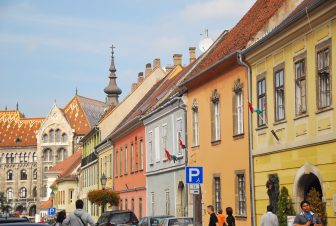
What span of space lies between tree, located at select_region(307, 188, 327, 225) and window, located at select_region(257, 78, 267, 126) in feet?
14.2

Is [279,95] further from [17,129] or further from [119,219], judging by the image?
[17,129]

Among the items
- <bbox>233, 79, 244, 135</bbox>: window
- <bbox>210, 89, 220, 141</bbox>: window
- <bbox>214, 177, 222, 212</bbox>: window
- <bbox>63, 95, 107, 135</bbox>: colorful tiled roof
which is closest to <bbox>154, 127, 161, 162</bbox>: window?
<bbox>210, 89, 220, 141</bbox>: window

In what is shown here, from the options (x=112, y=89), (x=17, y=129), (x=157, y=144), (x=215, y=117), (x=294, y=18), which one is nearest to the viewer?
(x=294, y=18)

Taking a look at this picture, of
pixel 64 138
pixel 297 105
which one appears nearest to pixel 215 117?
pixel 297 105

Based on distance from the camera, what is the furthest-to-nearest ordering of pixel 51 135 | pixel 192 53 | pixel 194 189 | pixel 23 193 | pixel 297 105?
1. pixel 23 193
2. pixel 51 135
3. pixel 192 53
4. pixel 194 189
5. pixel 297 105

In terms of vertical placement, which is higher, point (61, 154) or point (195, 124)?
point (61, 154)

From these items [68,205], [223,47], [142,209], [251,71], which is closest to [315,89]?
[251,71]

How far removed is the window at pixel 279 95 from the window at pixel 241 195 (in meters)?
4.00

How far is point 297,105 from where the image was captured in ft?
70.8

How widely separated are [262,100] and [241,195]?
13.0 feet

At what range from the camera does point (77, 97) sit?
151375mm

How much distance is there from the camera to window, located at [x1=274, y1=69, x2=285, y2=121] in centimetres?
2277

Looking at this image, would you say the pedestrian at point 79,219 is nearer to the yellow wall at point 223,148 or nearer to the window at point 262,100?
the window at point 262,100

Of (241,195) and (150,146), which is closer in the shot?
(241,195)
